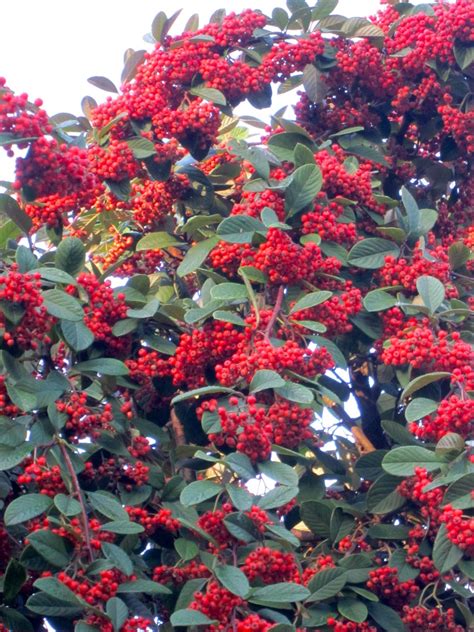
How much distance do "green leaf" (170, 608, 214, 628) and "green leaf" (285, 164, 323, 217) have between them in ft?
4.40

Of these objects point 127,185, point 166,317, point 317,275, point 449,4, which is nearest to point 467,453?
point 317,275

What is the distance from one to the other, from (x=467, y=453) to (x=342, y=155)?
1426 mm

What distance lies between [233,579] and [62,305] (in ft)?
3.00

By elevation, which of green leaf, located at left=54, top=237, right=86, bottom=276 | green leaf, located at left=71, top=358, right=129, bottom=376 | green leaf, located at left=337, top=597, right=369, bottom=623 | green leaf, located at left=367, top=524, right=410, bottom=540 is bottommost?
green leaf, located at left=337, top=597, right=369, bottom=623

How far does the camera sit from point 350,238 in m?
3.47

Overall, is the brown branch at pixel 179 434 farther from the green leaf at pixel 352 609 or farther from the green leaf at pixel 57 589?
the green leaf at pixel 57 589

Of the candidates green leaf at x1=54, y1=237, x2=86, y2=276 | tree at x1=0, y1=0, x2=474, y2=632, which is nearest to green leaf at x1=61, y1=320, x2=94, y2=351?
tree at x1=0, y1=0, x2=474, y2=632

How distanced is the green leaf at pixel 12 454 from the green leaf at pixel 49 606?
0.36m

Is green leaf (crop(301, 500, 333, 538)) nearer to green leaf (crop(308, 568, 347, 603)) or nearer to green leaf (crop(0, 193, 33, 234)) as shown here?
green leaf (crop(308, 568, 347, 603))

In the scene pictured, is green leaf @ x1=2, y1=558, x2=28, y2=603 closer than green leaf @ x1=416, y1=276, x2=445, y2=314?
Yes

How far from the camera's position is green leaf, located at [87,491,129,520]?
2811 millimetres

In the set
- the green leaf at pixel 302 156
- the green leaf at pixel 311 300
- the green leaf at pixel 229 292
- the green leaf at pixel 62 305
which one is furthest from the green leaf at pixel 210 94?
the green leaf at pixel 62 305

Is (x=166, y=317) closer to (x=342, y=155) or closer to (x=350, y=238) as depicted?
(x=350, y=238)

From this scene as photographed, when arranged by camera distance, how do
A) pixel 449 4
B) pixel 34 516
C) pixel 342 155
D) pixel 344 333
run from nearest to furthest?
pixel 34 516 → pixel 344 333 → pixel 342 155 → pixel 449 4
